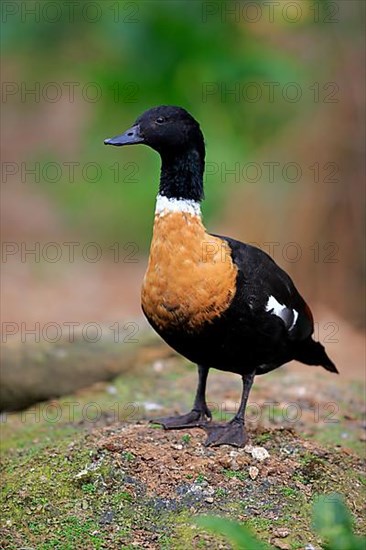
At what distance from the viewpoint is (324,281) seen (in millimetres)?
9148

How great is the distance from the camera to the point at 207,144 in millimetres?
7938

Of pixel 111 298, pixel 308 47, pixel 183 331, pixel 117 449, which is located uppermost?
pixel 308 47

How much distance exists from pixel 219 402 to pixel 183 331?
175 centimetres

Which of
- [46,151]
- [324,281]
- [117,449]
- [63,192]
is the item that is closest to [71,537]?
[117,449]

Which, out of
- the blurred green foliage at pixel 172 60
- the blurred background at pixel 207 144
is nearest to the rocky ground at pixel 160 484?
the blurred green foliage at pixel 172 60

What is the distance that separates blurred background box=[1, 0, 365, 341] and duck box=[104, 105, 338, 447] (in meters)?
1.54

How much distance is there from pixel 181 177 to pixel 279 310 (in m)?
0.79

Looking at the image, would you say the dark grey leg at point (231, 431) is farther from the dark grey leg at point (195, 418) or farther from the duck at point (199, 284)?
the dark grey leg at point (195, 418)

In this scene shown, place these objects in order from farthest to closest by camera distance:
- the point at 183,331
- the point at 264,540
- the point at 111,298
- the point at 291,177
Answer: the point at 111,298 → the point at 291,177 → the point at 183,331 → the point at 264,540

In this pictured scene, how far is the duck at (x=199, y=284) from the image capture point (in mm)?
4402

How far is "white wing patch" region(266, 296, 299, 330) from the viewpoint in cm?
459

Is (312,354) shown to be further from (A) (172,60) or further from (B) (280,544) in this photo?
(A) (172,60)

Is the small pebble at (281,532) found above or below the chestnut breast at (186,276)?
below

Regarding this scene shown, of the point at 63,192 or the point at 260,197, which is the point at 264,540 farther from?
the point at 63,192
